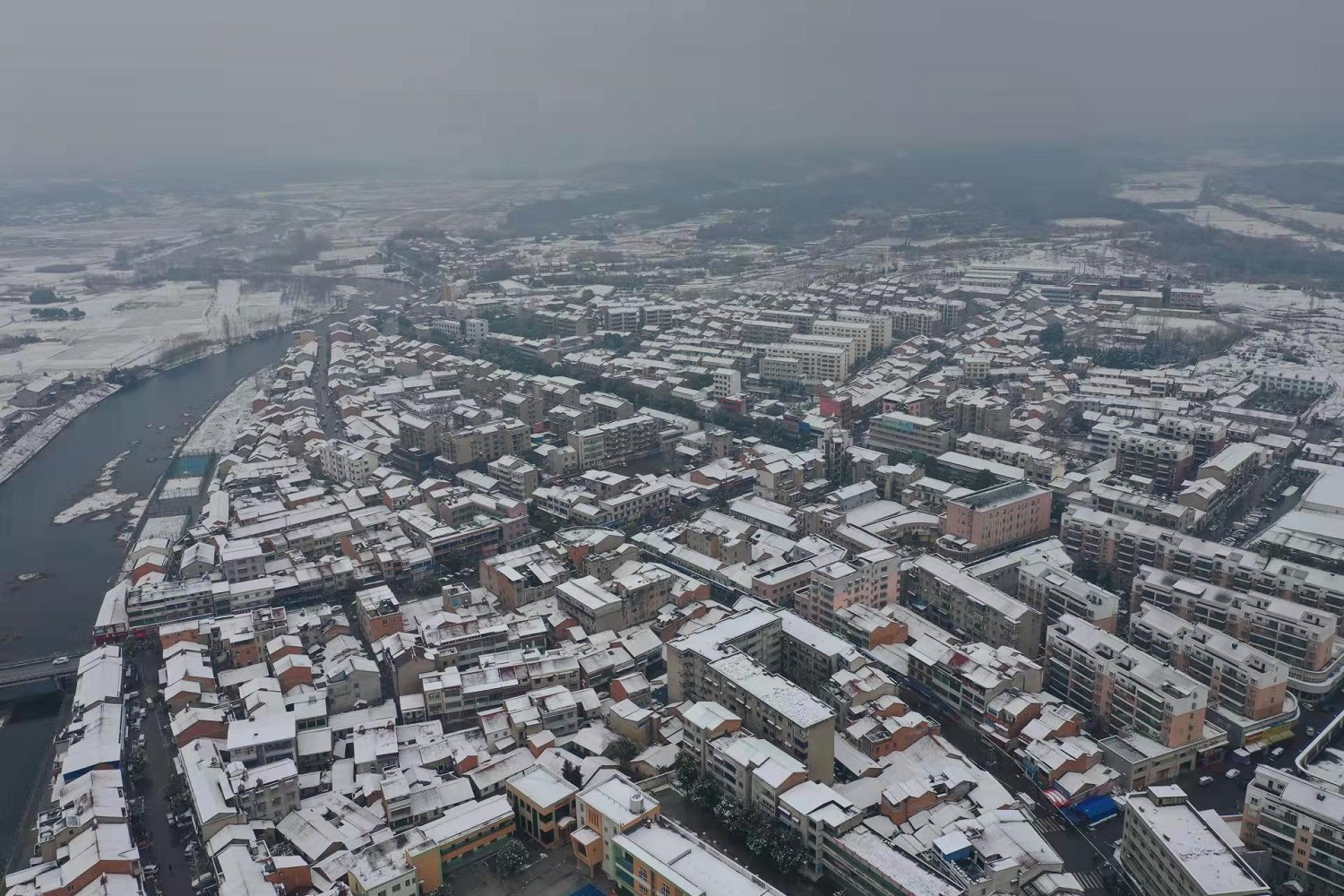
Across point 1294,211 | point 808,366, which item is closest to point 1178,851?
point 808,366

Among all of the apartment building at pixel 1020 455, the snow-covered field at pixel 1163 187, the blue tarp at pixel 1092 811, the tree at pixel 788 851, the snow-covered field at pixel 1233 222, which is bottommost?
the blue tarp at pixel 1092 811

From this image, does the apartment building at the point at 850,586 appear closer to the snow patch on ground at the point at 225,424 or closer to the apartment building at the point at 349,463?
the apartment building at the point at 349,463

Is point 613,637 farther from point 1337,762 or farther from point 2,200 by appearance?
point 2,200

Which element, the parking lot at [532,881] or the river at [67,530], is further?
the river at [67,530]

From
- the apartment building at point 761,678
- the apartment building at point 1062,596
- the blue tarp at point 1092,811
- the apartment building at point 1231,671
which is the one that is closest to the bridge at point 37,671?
the apartment building at point 761,678

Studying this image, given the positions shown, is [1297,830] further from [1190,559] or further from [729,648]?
[1190,559]

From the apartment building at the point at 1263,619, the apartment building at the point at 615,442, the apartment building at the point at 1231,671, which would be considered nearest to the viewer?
the apartment building at the point at 1231,671

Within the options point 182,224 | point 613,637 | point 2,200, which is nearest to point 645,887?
point 613,637
